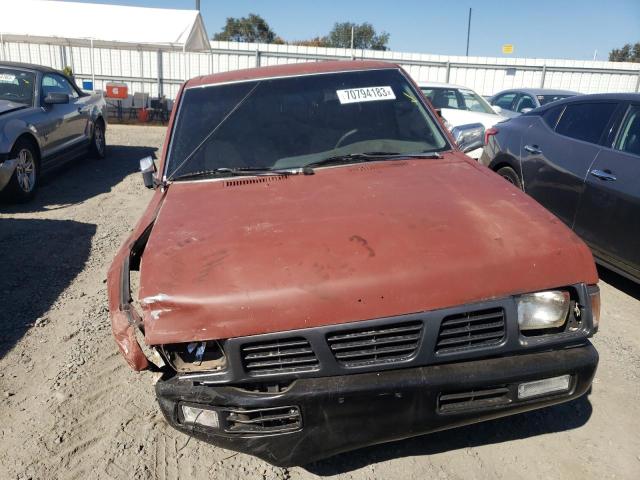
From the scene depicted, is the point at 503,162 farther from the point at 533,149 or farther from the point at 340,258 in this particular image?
the point at 340,258

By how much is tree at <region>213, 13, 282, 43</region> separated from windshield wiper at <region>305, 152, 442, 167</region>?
5489cm

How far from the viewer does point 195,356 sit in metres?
2.10

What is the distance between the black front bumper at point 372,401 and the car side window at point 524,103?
1008cm

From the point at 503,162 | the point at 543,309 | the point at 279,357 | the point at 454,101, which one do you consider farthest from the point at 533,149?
the point at 454,101

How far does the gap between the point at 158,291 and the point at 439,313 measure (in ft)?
3.56

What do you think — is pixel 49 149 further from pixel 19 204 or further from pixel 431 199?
pixel 431 199

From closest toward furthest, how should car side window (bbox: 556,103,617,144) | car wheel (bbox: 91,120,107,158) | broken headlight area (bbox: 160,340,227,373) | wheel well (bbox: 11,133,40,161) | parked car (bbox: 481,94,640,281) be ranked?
broken headlight area (bbox: 160,340,227,373)
parked car (bbox: 481,94,640,281)
car side window (bbox: 556,103,617,144)
wheel well (bbox: 11,133,40,161)
car wheel (bbox: 91,120,107,158)

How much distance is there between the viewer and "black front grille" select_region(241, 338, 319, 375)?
1.99 m

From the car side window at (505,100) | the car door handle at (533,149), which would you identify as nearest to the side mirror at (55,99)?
the car door handle at (533,149)

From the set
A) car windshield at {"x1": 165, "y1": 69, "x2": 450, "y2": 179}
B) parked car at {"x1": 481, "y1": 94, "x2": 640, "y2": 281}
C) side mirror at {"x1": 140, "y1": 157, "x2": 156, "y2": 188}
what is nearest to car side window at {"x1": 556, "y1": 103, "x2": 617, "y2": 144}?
parked car at {"x1": 481, "y1": 94, "x2": 640, "y2": 281}

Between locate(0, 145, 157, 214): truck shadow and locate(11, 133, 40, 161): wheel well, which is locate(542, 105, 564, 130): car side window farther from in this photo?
locate(11, 133, 40, 161): wheel well

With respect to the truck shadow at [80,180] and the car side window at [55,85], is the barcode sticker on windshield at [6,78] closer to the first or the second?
the car side window at [55,85]

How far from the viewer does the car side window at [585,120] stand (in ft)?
15.4

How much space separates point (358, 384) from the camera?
1986 mm
